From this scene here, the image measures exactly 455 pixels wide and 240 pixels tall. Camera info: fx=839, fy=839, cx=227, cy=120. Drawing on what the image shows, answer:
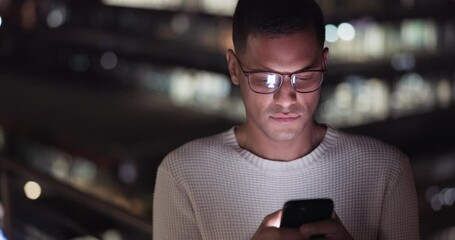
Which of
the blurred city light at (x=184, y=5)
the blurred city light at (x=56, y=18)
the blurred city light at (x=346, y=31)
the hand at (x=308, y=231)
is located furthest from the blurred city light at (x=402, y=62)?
the hand at (x=308, y=231)

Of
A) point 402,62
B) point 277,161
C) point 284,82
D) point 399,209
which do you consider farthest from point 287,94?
point 402,62

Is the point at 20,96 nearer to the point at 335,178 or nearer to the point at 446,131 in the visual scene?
the point at 446,131

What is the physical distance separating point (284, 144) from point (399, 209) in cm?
20

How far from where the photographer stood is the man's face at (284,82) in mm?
1217

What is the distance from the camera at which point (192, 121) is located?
23.1m

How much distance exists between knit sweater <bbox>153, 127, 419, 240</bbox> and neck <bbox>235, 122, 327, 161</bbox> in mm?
13

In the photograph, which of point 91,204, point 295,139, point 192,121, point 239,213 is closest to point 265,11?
point 295,139

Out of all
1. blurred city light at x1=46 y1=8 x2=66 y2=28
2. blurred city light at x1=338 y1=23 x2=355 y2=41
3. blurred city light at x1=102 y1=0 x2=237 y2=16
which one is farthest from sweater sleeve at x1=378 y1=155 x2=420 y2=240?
blurred city light at x1=46 y1=8 x2=66 y2=28

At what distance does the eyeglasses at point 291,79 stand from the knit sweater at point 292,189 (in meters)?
0.13

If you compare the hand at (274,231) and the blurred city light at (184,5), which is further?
the blurred city light at (184,5)

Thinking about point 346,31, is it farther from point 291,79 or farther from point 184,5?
point 291,79

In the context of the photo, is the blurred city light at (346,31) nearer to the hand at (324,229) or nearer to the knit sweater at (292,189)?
the knit sweater at (292,189)

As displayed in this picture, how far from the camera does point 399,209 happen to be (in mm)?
1284

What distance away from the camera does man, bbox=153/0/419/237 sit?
1.23m
